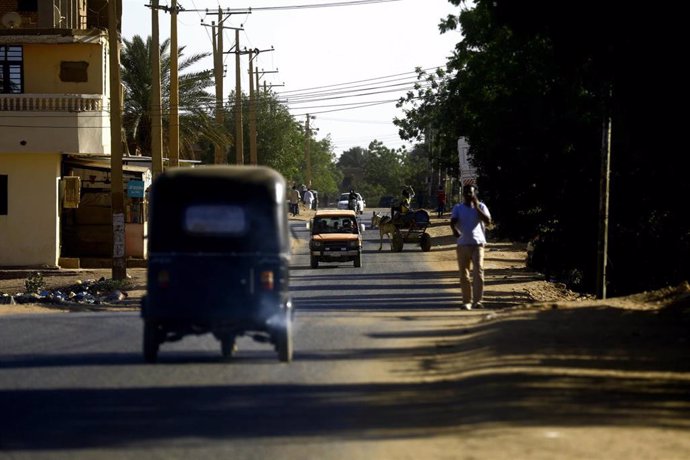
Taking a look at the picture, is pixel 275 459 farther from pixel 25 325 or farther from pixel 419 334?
pixel 25 325

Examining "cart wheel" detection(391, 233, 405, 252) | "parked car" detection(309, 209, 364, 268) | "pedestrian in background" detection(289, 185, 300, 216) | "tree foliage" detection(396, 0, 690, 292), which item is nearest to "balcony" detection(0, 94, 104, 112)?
"parked car" detection(309, 209, 364, 268)

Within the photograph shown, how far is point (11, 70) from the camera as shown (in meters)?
44.9

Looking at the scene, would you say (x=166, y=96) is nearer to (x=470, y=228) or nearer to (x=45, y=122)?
(x=45, y=122)

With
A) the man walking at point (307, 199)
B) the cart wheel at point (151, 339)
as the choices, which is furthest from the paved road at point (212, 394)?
the man walking at point (307, 199)

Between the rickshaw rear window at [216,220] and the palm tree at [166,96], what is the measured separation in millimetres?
45079

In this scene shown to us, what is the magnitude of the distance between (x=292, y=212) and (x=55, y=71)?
40.1 metres

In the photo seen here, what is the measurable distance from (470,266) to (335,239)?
21.4 m

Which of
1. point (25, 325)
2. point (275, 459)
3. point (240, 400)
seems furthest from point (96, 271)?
point (275, 459)

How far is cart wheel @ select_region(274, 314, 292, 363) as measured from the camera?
50.4 feet

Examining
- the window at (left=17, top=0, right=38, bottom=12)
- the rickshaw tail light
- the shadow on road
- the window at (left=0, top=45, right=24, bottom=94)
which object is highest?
the window at (left=17, top=0, right=38, bottom=12)

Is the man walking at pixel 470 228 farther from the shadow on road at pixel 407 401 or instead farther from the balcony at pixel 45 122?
the balcony at pixel 45 122

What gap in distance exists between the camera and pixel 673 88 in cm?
1722

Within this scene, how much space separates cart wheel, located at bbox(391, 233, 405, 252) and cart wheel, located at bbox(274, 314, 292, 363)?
3808 centimetres

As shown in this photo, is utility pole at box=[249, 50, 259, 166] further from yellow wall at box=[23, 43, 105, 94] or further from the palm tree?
yellow wall at box=[23, 43, 105, 94]
